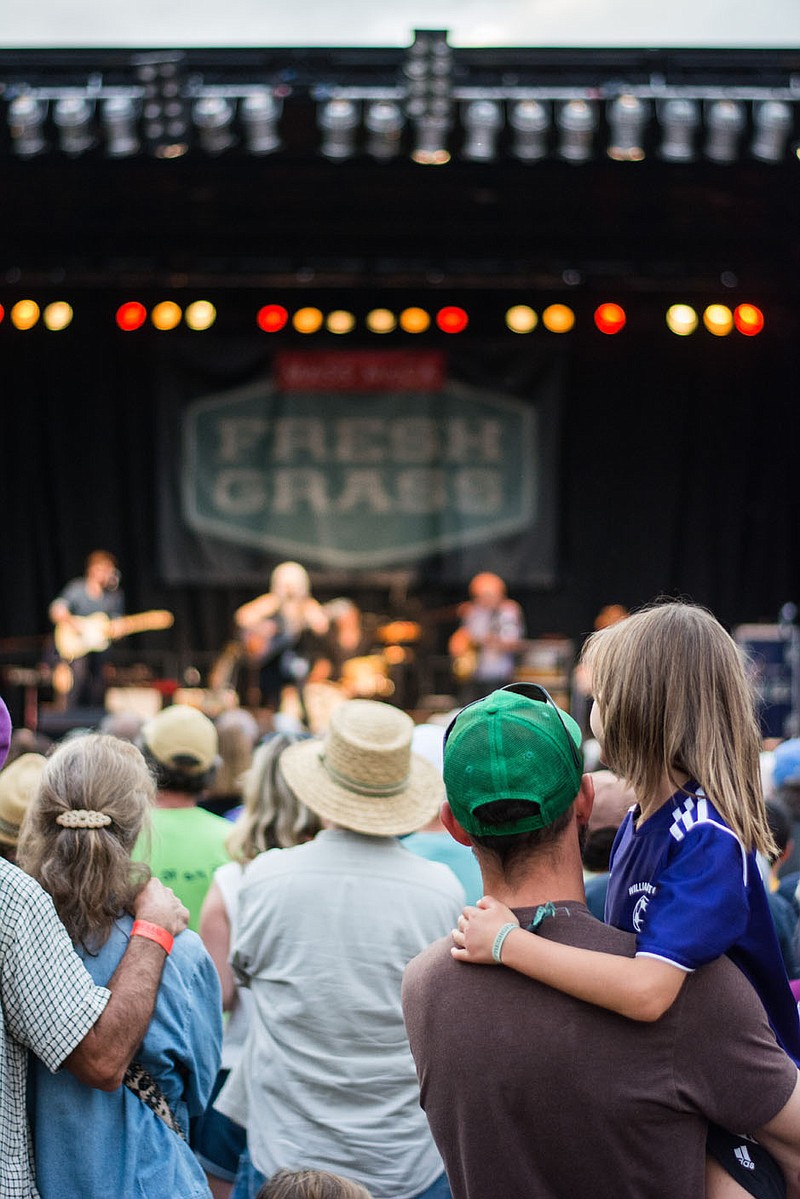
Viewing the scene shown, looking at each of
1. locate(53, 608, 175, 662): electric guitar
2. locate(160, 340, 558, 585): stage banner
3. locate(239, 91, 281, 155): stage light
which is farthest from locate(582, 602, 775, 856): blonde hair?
locate(160, 340, 558, 585): stage banner

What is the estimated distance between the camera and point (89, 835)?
1.73 metres

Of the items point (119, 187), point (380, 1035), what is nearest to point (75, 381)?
point (119, 187)

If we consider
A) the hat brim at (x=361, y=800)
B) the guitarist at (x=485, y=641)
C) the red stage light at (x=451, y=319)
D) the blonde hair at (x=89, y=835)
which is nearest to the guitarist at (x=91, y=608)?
the guitarist at (x=485, y=641)

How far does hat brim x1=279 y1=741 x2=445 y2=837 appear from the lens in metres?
2.15

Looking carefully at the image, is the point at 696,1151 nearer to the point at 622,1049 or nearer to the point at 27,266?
the point at 622,1049

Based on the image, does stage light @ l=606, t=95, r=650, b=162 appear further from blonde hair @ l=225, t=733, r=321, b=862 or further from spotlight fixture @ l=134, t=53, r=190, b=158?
blonde hair @ l=225, t=733, r=321, b=862

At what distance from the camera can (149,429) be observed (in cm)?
1113

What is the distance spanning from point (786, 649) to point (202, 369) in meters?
5.23

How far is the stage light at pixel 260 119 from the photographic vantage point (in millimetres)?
7133

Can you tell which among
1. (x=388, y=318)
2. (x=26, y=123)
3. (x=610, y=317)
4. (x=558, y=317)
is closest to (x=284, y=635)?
(x=388, y=318)

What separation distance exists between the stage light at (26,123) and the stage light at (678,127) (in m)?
3.44

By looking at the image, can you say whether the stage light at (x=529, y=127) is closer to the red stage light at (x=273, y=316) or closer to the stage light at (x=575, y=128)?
the stage light at (x=575, y=128)

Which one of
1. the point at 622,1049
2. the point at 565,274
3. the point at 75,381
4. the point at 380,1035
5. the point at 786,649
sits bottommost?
the point at 786,649

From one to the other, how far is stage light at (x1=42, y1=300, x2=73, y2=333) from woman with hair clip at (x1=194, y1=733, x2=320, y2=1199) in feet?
26.8
